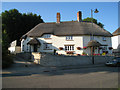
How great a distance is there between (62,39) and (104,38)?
1092 centimetres

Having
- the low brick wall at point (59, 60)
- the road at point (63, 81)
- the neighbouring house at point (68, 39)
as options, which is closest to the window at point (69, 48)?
the neighbouring house at point (68, 39)

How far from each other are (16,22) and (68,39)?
2075 centimetres

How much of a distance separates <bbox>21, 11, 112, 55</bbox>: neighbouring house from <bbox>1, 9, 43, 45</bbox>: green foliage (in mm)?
10307

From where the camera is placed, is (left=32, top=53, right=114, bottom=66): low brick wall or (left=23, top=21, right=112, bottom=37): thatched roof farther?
(left=23, top=21, right=112, bottom=37): thatched roof

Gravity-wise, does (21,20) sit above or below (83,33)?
above

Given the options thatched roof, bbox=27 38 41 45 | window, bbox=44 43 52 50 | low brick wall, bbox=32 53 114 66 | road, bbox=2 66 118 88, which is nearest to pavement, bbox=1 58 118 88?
road, bbox=2 66 118 88

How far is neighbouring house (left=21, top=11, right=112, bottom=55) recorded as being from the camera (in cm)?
2580

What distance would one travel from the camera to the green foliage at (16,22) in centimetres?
3569

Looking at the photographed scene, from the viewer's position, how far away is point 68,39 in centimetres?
2638

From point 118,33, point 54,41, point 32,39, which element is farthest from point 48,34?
point 118,33

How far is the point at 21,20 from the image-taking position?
38125mm

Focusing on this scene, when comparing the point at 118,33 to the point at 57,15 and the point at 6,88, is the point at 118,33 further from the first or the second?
the point at 6,88

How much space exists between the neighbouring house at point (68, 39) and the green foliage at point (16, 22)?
10307 mm

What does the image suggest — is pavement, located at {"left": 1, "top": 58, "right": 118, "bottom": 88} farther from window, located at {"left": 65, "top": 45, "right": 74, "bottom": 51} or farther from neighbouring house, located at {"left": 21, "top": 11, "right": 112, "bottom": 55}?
window, located at {"left": 65, "top": 45, "right": 74, "bottom": 51}
